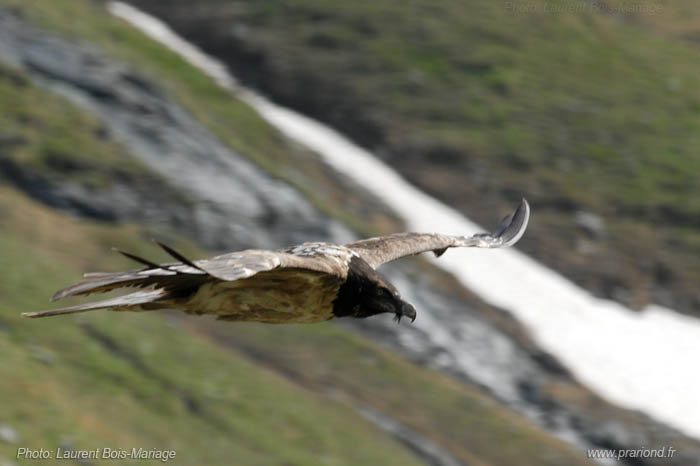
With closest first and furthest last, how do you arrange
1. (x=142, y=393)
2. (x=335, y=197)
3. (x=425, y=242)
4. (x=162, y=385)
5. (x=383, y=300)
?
(x=383, y=300) → (x=425, y=242) → (x=142, y=393) → (x=162, y=385) → (x=335, y=197)

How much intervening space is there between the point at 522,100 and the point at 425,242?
27.6m

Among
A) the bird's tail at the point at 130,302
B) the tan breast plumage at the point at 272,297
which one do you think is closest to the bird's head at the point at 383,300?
the tan breast plumage at the point at 272,297

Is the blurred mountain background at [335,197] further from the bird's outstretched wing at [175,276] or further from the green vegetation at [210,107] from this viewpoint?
the bird's outstretched wing at [175,276]

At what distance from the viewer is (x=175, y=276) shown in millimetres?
10172

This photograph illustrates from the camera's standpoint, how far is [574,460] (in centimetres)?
2438

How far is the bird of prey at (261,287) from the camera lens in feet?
32.0

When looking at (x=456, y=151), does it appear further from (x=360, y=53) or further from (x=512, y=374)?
(x=512, y=374)

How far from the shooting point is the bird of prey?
9.75 metres

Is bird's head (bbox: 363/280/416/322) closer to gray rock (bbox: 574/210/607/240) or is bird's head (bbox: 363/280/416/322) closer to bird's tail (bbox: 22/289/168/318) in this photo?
bird's tail (bbox: 22/289/168/318)

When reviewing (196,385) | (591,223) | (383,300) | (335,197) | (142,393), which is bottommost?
(142,393)

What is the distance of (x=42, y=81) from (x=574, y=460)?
18.5m

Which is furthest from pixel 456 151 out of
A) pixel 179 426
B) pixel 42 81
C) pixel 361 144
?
pixel 179 426

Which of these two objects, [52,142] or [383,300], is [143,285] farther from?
[52,142]

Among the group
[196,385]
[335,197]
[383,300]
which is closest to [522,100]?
[335,197]
